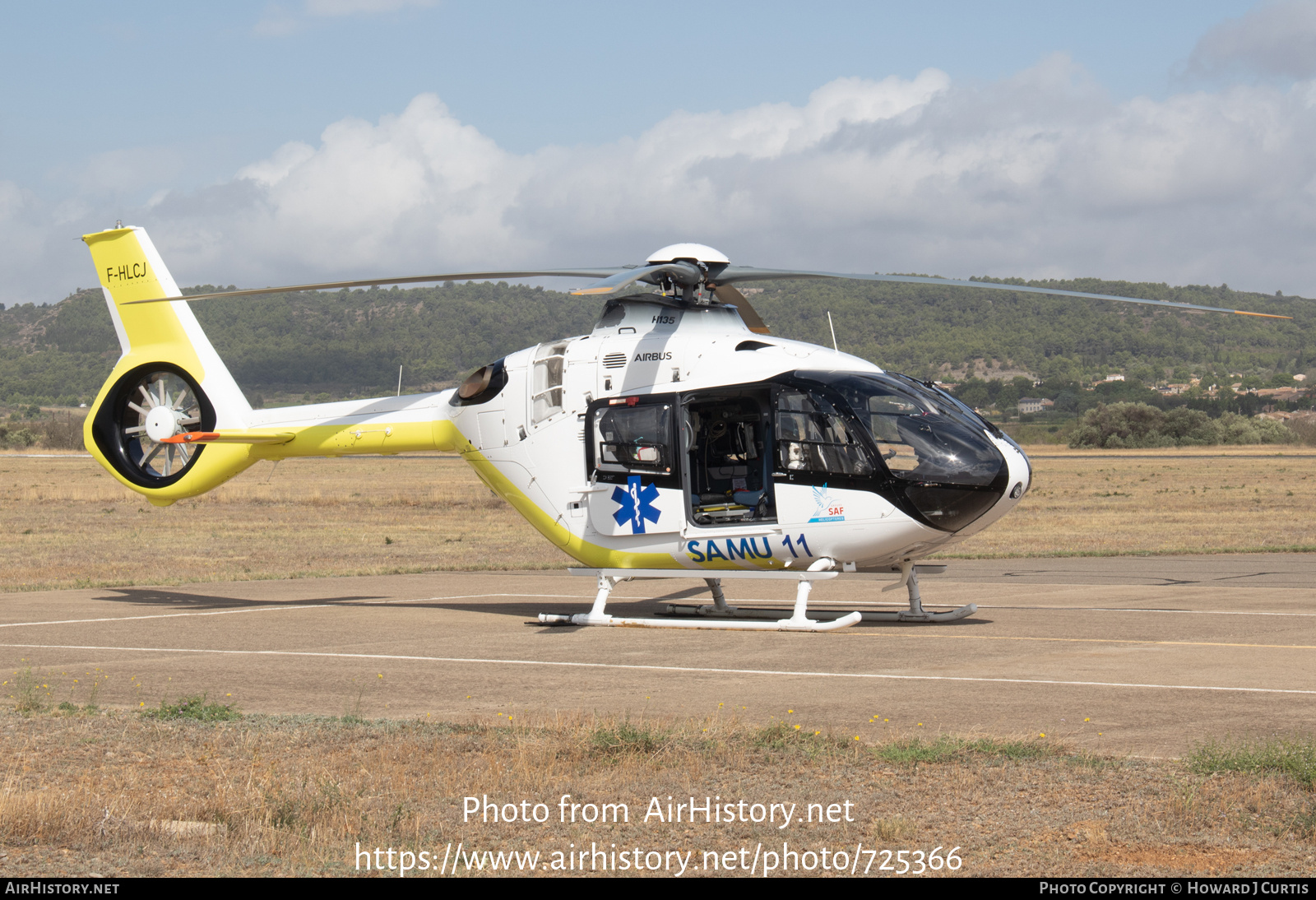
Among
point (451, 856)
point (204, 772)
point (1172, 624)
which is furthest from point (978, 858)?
point (1172, 624)

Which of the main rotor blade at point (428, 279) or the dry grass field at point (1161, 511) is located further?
the dry grass field at point (1161, 511)

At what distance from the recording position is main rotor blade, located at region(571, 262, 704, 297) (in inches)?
499

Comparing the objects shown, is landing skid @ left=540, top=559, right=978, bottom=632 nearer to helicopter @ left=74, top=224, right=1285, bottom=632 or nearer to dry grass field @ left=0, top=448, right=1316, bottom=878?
helicopter @ left=74, top=224, right=1285, bottom=632

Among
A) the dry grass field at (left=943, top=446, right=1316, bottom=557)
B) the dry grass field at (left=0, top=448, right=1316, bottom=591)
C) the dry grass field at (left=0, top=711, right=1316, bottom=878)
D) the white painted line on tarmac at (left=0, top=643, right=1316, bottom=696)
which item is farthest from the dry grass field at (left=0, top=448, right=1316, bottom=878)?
the dry grass field at (left=943, top=446, right=1316, bottom=557)

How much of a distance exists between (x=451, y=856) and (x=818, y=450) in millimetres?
9705

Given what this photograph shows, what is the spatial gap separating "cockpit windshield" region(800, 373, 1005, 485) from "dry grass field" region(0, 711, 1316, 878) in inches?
244

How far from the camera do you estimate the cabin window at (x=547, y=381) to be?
1722cm

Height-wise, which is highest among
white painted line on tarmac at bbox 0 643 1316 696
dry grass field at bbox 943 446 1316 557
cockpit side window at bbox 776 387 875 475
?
cockpit side window at bbox 776 387 875 475

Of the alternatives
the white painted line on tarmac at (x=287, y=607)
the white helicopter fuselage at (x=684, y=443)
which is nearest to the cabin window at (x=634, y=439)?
the white helicopter fuselage at (x=684, y=443)

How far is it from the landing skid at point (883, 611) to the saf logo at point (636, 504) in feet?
6.49

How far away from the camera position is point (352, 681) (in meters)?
12.3

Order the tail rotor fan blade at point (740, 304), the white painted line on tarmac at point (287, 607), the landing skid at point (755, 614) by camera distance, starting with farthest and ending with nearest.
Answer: the white painted line on tarmac at point (287, 607)
the tail rotor fan blade at point (740, 304)
the landing skid at point (755, 614)

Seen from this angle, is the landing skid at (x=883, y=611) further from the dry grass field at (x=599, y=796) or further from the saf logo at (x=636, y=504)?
the dry grass field at (x=599, y=796)

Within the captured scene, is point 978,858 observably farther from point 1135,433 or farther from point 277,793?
point 1135,433
